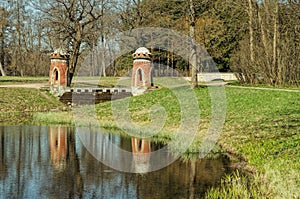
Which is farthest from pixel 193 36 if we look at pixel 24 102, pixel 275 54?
pixel 24 102

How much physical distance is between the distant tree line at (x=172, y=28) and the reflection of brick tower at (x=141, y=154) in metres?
11.6

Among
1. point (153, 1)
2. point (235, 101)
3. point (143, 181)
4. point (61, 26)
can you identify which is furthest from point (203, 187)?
point (153, 1)

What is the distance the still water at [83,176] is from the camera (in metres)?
8.41

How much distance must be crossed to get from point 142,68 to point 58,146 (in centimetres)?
1676

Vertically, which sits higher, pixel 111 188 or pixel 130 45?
pixel 130 45

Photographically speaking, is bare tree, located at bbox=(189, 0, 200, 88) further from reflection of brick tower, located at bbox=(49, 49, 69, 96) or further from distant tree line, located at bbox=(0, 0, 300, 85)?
reflection of brick tower, located at bbox=(49, 49, 69, 96)

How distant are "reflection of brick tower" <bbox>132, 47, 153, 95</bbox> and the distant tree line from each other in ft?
10.5

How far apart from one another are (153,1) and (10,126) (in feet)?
95.0

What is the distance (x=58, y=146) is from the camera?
14.0 metres

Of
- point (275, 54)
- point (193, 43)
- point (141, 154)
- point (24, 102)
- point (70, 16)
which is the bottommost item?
point (141, 154)

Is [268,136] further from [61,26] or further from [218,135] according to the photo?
[61,26]

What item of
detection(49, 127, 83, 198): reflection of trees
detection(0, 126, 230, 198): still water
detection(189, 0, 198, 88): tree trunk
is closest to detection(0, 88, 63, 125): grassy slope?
detection(189, 0, 198, 88): tree trunk

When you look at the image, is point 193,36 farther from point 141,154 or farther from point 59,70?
point 141,154

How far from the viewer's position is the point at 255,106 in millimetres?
19094
